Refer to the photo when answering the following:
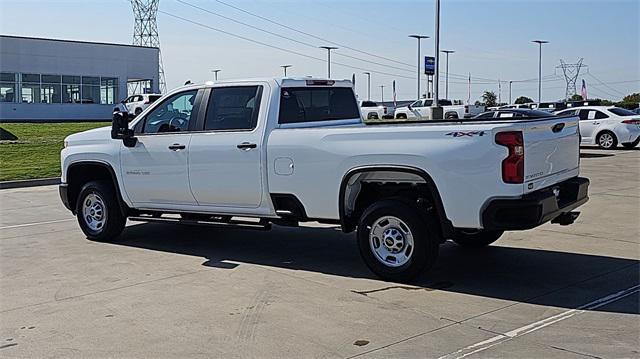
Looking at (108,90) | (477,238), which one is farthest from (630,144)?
(108,90)

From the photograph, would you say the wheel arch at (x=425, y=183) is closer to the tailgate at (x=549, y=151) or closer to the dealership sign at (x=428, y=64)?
the tailgate at (x=549, y=151)

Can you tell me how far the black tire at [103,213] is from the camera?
9469 millimetres

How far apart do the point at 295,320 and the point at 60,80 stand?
56870mm

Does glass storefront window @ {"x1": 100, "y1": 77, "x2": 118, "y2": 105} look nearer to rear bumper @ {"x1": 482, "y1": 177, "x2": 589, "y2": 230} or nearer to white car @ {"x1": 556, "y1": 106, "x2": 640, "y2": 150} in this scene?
white car @ {"x1": 556, "y1": 106, "x2": 640, "y2": 150}

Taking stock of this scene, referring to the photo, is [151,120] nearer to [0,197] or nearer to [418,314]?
[418,314]

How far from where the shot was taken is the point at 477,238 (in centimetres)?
866

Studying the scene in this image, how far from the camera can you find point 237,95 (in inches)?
334

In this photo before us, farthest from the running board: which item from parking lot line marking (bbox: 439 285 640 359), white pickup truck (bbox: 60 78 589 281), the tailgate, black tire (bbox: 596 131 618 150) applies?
black tire (bbox: 596 131 618 150)

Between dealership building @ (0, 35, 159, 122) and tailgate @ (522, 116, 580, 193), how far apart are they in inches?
2072

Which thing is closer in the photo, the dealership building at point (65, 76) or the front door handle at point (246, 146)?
the front door handle at point (246, 146)

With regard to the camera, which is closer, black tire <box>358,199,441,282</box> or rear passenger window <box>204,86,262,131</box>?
black tire <box>358,199,441,282</box>

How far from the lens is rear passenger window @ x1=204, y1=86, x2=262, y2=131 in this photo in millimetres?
8258

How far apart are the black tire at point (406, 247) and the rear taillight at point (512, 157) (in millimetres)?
933

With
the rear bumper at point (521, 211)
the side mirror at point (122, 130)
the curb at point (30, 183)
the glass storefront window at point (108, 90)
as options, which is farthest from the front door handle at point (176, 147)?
the glass storefront window at point (108, 90)
